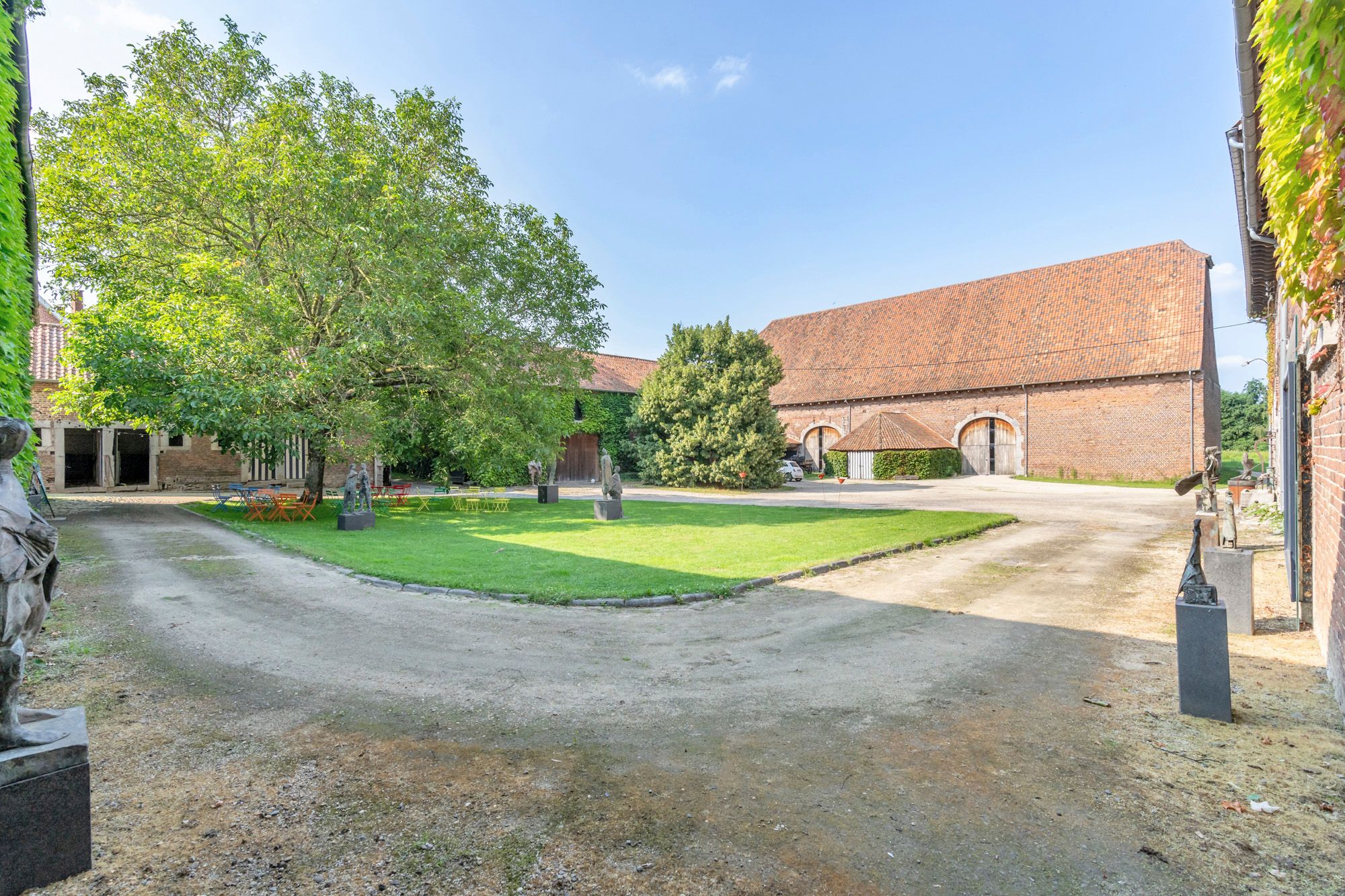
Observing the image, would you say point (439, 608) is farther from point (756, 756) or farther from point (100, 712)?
point (756, 756)

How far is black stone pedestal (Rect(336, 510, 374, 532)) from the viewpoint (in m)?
13.0

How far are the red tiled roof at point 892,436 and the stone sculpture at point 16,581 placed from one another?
3292 centimetres

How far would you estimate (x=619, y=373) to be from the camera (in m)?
37.1

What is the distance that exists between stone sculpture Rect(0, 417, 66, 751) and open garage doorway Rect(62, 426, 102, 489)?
997 inches

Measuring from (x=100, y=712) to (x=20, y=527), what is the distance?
7.91 feet

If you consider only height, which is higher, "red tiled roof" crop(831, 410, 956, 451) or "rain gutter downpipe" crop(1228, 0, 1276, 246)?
"rain gutter downpipe" crop(1228, 0, 1276, 246)

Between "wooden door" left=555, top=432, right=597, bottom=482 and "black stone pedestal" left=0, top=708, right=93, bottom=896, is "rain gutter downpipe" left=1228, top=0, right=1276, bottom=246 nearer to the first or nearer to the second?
"black stone pedestal" left=0, top=708, right=93, bottom=896

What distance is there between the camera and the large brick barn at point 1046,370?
2830cm

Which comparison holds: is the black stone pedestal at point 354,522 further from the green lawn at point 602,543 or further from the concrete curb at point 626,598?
the concrete curb at point 626,598

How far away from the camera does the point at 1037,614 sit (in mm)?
6746

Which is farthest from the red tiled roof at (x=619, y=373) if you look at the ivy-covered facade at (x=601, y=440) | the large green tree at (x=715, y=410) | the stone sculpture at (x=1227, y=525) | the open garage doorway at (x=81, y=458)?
the stone sculpture at (x=1227, y=525)

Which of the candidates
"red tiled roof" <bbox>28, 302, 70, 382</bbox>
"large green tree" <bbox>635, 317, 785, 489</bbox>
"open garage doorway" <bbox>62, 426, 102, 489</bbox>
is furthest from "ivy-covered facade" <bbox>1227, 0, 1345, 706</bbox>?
"open garage doorway" <bbox>62, 426, 102, 489</bbox>

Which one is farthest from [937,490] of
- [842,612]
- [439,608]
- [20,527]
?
[20,527]

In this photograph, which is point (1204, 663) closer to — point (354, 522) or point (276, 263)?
point (354, 522)
